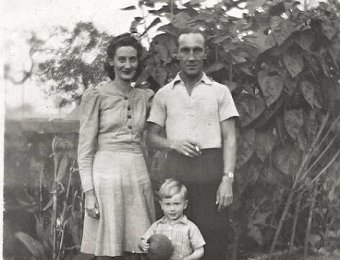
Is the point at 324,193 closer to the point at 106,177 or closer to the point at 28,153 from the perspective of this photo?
the point at 106,177

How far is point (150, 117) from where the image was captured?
291 cm

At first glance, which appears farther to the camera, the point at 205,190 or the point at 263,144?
the point at 263,144

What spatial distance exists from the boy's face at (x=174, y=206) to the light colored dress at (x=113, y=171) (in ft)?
0.43

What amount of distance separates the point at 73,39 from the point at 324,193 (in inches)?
78.6

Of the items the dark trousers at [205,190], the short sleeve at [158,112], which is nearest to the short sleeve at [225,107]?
the dark trousers at [205,190]

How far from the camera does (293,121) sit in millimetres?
3385

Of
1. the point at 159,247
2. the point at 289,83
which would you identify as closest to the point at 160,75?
the point at 289,83

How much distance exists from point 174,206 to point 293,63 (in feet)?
3.79

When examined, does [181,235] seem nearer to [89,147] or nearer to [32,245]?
[89,147]

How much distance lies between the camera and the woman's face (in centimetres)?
283

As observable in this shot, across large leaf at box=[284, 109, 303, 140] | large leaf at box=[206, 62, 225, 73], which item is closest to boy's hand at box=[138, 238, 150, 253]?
large leaf at box=[206, 62, 225, 73]

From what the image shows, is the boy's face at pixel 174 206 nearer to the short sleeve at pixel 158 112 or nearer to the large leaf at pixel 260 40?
the short sleeve at pixel 158 112

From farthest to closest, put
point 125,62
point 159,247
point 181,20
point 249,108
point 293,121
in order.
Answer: point 293,121 → point 249,108 → point 181,20 → point 125,62 → point 159,247

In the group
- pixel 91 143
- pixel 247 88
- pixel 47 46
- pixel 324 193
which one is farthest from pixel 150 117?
pixel 324 193
